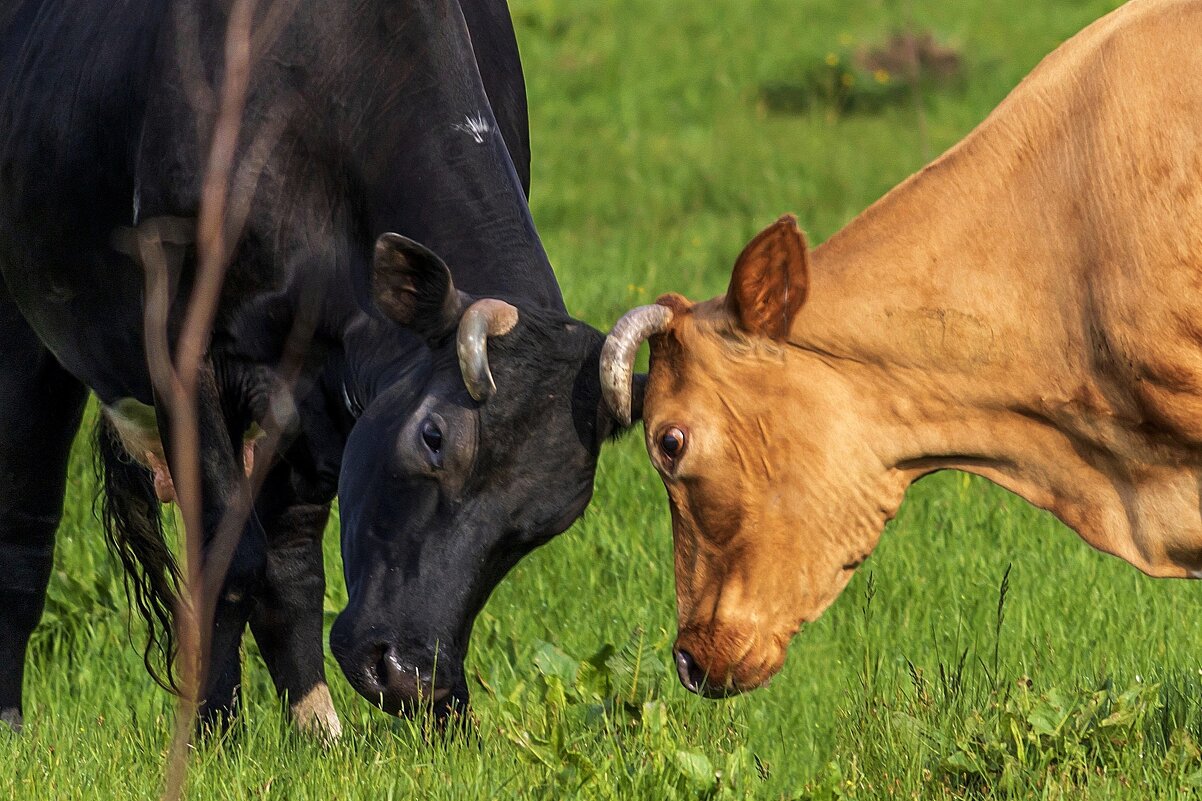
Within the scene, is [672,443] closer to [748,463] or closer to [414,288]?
[748,463]

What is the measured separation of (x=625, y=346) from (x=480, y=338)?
36cm

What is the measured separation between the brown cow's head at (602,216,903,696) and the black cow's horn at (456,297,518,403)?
0.95 ft

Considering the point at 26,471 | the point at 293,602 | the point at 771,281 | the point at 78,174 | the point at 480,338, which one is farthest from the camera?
the point at 26,471

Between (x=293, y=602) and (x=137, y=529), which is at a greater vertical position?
(x=137, y=529)

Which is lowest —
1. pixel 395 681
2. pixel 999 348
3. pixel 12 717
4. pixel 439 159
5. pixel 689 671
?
pixel 12 717

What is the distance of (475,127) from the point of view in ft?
15.4

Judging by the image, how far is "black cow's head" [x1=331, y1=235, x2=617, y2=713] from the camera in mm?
4148

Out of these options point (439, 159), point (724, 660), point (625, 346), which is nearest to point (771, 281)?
point (625, 346)

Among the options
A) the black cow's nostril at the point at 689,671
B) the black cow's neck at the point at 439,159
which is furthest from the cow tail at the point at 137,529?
the black cow's nostril at the point at 689,671

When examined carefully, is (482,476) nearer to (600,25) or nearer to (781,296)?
(781,296)

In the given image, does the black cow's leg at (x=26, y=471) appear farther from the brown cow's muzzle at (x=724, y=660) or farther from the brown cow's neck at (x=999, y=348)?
the brown cow's neck at (x=999, y=348)

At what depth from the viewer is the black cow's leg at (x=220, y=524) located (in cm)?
472

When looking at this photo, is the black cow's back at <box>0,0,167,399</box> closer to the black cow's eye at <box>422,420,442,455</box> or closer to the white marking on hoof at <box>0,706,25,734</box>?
the white marking on hoof at <box>0,706,25,734</box>

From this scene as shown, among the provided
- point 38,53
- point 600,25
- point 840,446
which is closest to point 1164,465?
point 840,446
